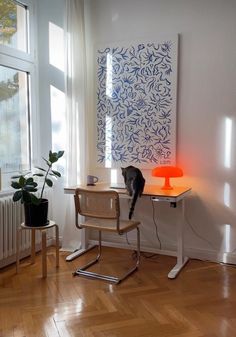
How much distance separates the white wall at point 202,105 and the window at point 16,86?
3.49 feet

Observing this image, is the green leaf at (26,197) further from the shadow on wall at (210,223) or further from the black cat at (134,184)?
the shadow on wall at (210,223)

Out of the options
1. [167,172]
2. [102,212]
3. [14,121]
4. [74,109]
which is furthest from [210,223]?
[14,121]

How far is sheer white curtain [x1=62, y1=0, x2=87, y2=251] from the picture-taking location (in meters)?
3.74

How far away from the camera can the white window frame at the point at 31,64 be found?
370 centimetres

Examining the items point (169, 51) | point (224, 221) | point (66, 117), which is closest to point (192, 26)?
point (169, 51)

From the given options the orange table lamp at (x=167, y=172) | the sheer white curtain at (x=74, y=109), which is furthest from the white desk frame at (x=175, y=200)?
the sheer white curtain at (x=74, y=109)

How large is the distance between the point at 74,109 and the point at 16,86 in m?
0.69

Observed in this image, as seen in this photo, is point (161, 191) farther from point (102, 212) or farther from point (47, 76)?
point (47, 76)

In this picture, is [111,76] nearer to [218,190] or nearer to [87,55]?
[87,55]

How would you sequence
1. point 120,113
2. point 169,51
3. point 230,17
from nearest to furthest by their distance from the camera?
point 230,17 → point 169,51 → point 120,113

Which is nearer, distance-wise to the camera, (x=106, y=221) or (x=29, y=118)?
(x=106, y=221)

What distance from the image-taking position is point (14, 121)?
12.6 feet

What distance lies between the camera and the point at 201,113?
11.3 ft

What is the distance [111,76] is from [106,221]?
62.4 inches
